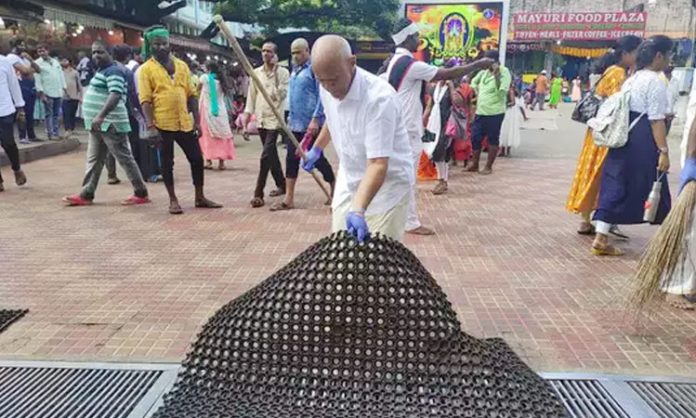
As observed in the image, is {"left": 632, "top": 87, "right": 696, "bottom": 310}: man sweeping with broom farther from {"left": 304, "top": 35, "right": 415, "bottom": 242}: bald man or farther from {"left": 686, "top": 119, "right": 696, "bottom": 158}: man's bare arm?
{"left": 304, "top": 35, "right": 415, "bottom": 242}: bald man

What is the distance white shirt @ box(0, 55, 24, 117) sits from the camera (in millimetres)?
6898

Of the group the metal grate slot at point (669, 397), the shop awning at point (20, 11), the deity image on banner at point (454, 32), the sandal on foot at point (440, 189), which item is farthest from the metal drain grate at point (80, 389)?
the deity image on banner at point (454, 32)

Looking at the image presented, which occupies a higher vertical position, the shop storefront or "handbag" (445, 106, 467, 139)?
the shop storefront

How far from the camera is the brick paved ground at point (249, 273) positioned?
10.4 ft

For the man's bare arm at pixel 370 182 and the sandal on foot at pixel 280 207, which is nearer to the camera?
the man's bare arm at pixel 370 182

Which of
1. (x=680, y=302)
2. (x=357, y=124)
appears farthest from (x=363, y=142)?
(x=680, y=302)

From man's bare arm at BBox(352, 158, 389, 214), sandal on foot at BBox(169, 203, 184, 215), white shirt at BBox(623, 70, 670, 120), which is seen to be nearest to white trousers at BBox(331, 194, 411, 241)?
man's bare arm at BBox(352, 158, 389, 214)

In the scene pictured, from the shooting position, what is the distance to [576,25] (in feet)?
112

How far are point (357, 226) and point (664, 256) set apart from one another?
6.81 ft

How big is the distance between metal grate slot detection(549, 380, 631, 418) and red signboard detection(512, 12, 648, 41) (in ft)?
115

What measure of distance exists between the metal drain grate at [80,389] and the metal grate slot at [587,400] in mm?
1846

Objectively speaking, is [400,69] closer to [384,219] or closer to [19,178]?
[384,219]

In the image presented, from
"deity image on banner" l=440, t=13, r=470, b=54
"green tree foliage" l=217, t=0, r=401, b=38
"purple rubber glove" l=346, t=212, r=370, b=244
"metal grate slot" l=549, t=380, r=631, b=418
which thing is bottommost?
"metal grate slot" l=549, t=380, r=631, b=418

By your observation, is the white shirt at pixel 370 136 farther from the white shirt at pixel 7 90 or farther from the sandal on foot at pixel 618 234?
the white shirt at pixel 7 90
